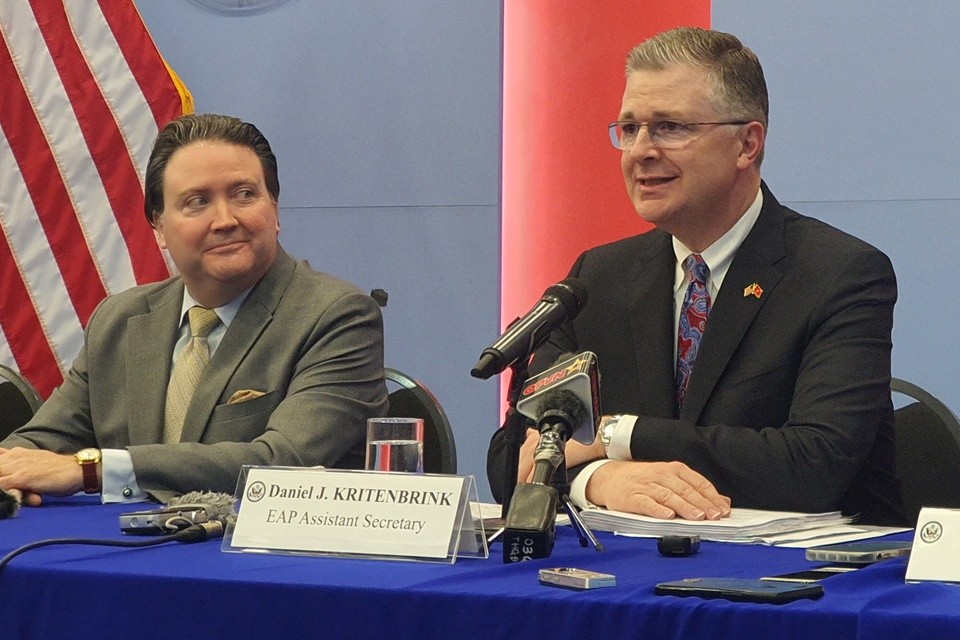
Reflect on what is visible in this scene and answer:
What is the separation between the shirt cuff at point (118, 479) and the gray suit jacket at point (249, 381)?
0.27ft

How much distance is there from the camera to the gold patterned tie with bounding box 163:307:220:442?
8.89 feet

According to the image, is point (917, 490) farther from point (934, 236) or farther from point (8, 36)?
point (8, 36)

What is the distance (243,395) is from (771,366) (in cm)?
106

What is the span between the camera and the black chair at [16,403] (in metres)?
3.54

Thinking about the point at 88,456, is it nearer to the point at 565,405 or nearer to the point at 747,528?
the point at 565,405

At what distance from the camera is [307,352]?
2.70 metres

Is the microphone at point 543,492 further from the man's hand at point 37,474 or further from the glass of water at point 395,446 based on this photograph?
the man's hand at point 37,474

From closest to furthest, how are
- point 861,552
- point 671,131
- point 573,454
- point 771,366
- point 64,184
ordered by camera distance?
1. point 861,552
2. point 573,454
3. point 771,366
4. point 671,131
5. point 64,184

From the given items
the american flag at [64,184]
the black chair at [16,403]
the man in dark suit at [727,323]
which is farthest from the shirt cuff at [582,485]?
the american flag at [64,184]

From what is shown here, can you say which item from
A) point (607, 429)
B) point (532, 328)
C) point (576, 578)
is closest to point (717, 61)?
point (607, 429)

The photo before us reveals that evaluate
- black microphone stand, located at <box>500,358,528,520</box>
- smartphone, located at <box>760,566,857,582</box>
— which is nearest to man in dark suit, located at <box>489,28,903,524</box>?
black microphone stand, located at <box>500,358,528,520</box>

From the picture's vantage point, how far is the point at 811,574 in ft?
4.66

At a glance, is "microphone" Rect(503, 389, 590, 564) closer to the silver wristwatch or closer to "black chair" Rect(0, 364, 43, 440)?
the silver wristwatch

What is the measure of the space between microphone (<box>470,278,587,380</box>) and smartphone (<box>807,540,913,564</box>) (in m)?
0.45
